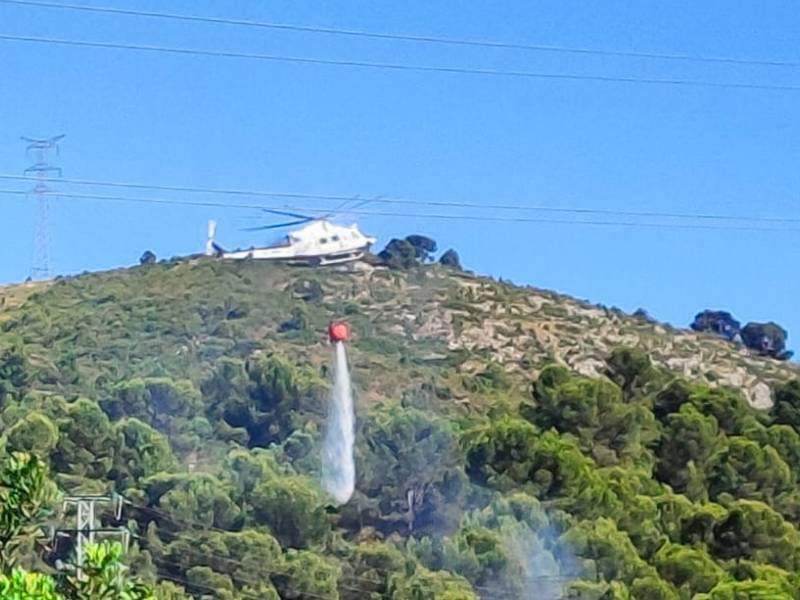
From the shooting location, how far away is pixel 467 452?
3553 cm

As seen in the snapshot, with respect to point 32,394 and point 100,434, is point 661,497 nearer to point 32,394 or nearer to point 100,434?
point 100,434

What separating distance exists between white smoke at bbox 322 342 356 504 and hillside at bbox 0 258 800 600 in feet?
0.95

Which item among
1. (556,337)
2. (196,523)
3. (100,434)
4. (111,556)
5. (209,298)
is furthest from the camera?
(556,337)

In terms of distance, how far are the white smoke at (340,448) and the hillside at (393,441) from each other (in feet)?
0.95

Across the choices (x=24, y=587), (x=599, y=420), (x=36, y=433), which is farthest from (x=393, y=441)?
(x=24, y=587)

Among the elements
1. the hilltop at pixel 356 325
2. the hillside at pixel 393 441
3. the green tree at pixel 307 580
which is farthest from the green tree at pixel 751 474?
the hilltop at pixel 356 325

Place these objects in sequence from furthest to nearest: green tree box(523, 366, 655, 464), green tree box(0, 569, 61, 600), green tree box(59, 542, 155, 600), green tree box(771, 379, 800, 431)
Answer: green tree box(771, 379, 800, 431), green tree box(523, 366, 655, 464), green tree box(59, 542, 155, 600), green tree box(0, 569, 61, 600)

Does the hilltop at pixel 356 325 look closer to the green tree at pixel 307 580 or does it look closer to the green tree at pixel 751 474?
the green tree at pixel 751 474

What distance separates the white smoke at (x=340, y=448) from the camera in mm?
36094

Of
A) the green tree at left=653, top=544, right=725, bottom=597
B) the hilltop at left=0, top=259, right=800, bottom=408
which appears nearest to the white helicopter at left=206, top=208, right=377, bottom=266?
the hilltop at left=0, top=259, right=800, bottom=408

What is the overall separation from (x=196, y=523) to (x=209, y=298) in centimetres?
1974

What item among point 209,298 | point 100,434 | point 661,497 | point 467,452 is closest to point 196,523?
point 100,434

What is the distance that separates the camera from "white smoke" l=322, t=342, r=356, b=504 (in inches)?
1421

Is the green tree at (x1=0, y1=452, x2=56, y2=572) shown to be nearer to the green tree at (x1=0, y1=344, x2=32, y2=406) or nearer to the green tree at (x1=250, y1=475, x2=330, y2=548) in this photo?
the green tree at (x1=250, y1=475, x2=330, y2=548)
